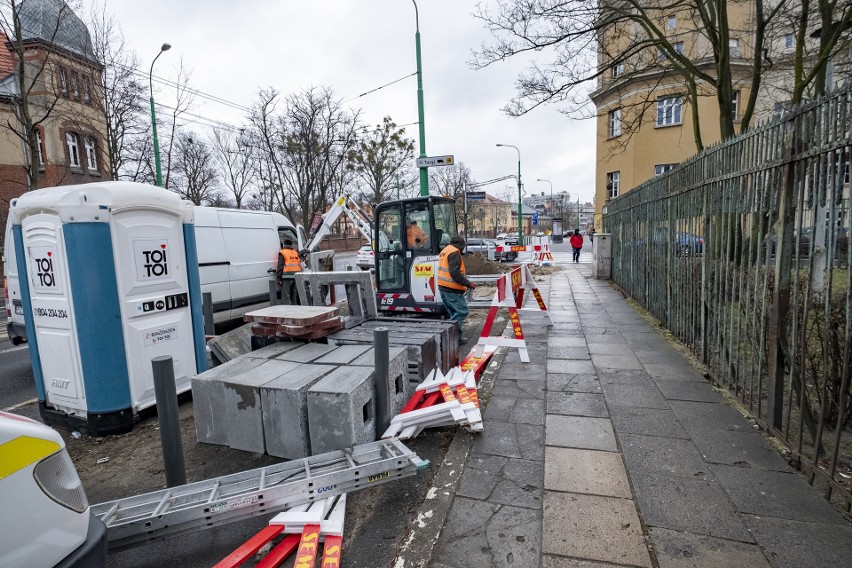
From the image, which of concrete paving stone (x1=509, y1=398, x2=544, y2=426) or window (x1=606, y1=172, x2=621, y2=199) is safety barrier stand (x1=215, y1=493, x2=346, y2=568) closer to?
concrete paving stone (x1=509, y1=398, x2=544, y2=426)

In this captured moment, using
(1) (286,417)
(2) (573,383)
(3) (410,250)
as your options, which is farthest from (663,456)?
(3) (410,250)

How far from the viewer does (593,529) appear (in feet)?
8.86

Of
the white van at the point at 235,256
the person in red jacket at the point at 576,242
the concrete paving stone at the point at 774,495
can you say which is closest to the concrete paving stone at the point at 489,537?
the concrete paving stone at the point at 774,495

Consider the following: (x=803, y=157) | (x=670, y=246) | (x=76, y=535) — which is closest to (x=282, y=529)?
(x=76, y=535)

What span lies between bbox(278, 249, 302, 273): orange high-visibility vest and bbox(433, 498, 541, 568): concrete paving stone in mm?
7612

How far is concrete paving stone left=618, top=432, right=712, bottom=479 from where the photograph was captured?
3291 mm

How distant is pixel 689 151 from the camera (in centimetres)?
2478

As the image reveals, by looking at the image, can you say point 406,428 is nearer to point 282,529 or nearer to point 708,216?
point 282,529

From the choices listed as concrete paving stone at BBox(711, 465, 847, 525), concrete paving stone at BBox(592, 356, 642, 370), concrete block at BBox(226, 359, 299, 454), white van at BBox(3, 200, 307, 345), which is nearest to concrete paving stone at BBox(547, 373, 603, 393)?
concrete paving stone at BBox(592, 356, 642, 370)

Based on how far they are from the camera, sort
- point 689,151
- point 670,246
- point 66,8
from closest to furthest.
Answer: point 670,246
point 66,8
point 689,151

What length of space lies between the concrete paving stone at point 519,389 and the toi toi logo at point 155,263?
3.78m

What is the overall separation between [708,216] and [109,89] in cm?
1759

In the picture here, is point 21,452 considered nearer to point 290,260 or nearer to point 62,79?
point 290,260

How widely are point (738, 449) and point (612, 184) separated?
2793cm
